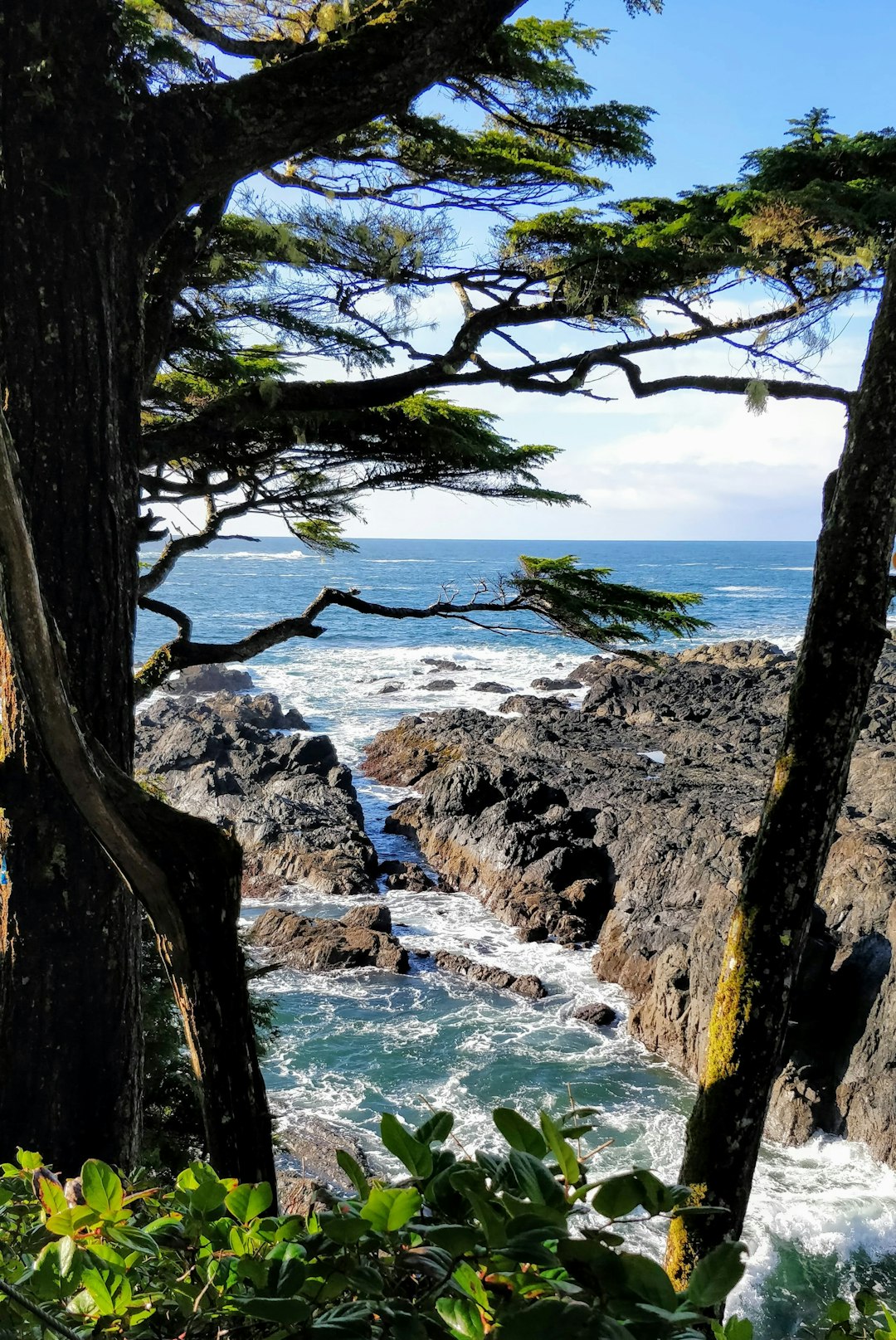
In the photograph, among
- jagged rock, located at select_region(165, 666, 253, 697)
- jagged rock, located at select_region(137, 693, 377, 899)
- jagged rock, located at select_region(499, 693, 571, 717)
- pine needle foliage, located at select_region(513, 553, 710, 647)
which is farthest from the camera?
jagged rock, located at select_region(165, 666, 253, 697)

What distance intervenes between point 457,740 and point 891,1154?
40.4 ft

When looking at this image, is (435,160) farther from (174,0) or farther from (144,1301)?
(144,1301)

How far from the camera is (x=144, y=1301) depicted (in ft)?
2.67

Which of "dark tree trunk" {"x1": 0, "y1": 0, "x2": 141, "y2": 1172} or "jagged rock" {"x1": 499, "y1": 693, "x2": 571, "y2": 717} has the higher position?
"dark tree trunk" {"x1": 0, "y1": 0, "x2": 141, "y2": 1172}

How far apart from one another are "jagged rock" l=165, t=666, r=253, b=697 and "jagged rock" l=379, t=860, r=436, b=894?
14459mm

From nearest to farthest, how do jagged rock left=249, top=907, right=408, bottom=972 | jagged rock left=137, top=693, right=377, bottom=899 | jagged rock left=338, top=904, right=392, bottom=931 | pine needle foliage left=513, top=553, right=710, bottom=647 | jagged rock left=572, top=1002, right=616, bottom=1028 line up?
pine needle foliage left=513, top=553, right=710, bottom=647, jagged rock left=572, top=1002, right=616, bottom=1028, jagged rock left=249, top=907, right=408, bottom=972, jagged rock left=338, top=904, right=392, bottom=931, jagged rock left=137, top=693, right=377, bottom=899

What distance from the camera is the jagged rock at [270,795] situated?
1321cm

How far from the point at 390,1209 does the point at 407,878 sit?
12.5 meters

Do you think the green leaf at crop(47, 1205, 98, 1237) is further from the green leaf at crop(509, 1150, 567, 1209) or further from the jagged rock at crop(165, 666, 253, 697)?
the jagged rock at crop(165, 666, 253, 697)

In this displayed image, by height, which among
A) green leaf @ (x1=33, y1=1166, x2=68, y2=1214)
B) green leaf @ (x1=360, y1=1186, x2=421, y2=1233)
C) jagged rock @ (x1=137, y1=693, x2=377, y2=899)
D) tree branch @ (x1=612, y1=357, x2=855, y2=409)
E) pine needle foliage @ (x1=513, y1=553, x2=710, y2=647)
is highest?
tree branch @ (x1=612, y1=357, x2=855, y2=409)

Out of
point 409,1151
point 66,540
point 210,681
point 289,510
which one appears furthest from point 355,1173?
point 210,681

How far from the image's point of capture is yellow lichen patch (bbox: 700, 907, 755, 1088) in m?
2.86

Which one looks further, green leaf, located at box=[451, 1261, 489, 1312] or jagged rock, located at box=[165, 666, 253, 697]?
jagged rock, located at box=[165, 666, 253, 697]

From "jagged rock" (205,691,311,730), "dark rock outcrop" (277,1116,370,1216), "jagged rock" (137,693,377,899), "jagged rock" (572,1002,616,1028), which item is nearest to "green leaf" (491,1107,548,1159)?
"dark rock outcrop" (277,1116,370,1216)
